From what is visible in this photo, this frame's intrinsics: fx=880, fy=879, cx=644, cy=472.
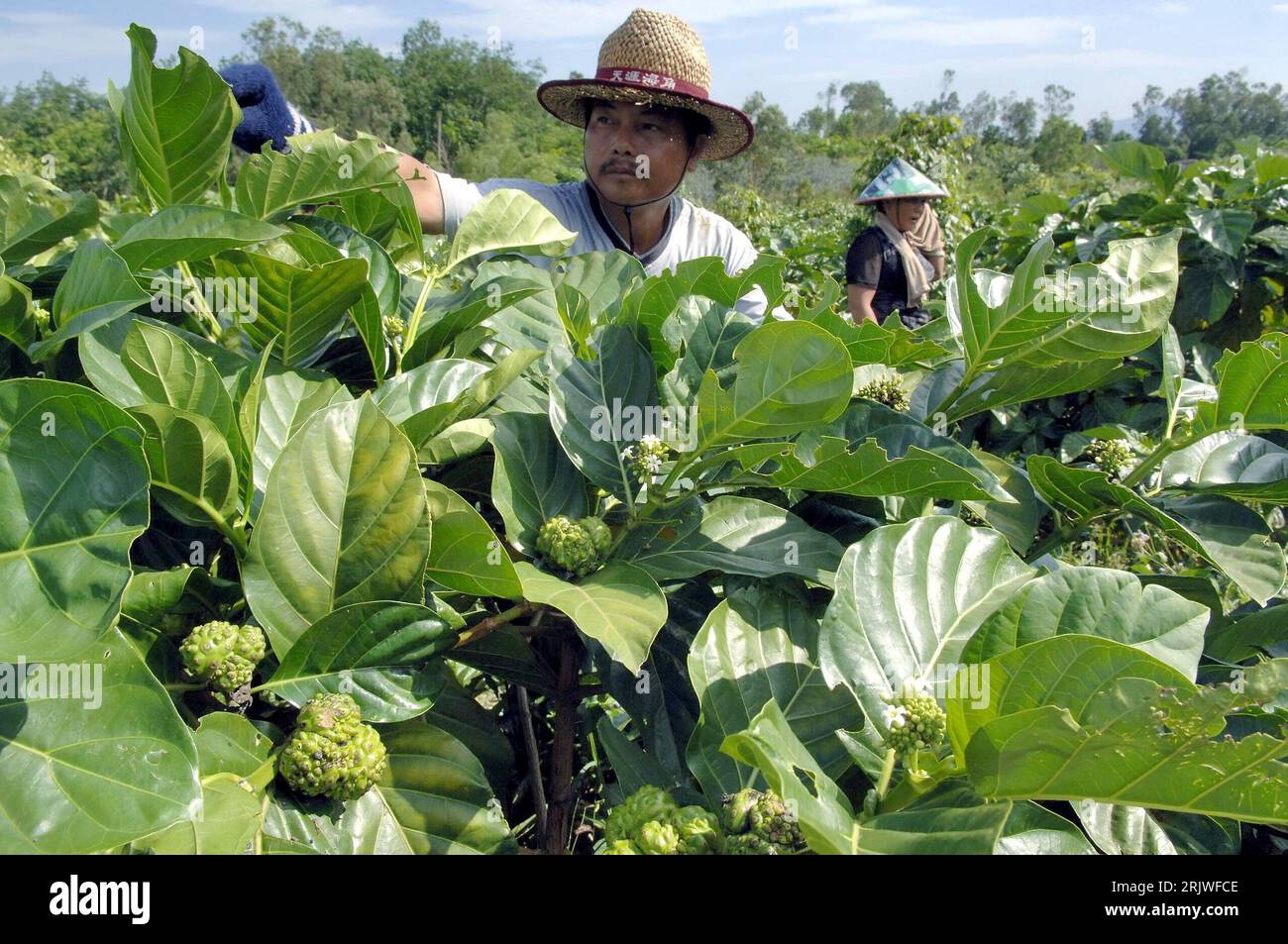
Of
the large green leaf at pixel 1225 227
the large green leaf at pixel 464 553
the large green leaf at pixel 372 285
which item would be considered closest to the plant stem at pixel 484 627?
the large green leaf at pixel 464 553

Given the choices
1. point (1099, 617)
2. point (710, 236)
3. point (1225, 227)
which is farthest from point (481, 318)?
point (1225, 227)

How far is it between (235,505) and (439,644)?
0.86ft

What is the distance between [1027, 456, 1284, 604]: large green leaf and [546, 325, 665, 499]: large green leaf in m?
0.48

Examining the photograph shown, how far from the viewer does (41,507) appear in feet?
2.26

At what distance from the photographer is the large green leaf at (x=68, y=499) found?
67 cm

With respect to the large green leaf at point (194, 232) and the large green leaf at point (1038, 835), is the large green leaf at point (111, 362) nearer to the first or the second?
the large green leaf at point (194, 232)

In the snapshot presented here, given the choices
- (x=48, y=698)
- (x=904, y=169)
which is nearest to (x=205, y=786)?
(x=48, y=698)

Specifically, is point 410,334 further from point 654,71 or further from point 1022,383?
point 654,71

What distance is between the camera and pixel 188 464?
2.71ft

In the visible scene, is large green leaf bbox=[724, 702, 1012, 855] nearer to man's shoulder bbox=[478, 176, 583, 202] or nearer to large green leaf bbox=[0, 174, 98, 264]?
large green leaf bbox=[0, 174, 98, 264]

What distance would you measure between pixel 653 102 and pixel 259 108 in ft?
3.88

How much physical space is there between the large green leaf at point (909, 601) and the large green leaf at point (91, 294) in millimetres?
750

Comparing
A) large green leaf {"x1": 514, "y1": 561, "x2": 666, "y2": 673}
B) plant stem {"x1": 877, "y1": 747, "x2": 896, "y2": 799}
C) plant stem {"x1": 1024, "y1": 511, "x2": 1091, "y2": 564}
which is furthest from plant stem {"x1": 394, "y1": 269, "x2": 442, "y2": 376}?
plant stem {"x1": 1024, "y1": 511, "x2": 1091, "y2": 564}
